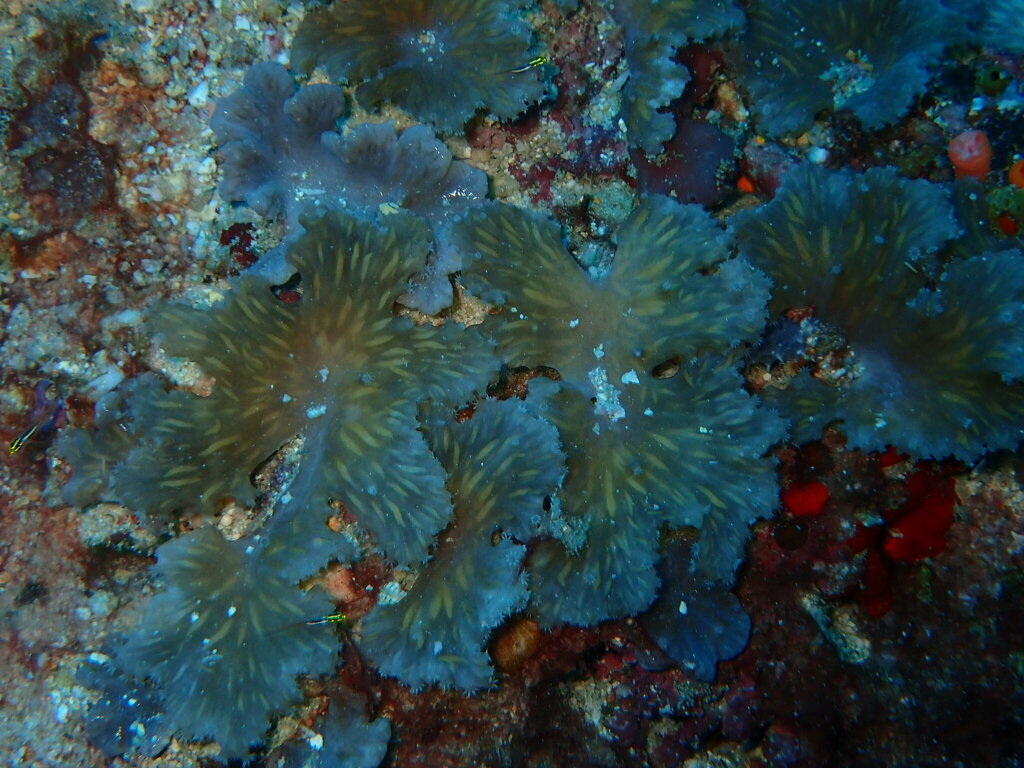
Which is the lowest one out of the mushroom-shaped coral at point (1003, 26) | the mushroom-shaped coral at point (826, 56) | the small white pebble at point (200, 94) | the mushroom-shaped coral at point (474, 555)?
the mushroom-shaped coral at point (474, 555)

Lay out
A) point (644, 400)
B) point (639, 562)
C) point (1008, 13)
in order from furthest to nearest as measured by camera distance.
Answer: point (1008, 13), point (644, 400), point (639, 562)

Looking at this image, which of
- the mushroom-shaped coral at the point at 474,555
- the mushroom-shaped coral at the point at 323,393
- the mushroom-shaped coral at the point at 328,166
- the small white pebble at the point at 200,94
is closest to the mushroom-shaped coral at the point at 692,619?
the mushroom-shaped coral at the point at 474,555

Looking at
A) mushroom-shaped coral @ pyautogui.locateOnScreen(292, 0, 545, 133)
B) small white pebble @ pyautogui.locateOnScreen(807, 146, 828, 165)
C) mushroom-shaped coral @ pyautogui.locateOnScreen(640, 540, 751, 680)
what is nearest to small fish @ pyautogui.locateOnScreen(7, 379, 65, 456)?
mushroom-shaped coral @ pyautogui.locateOnScreen(292, 0, 545, 133)

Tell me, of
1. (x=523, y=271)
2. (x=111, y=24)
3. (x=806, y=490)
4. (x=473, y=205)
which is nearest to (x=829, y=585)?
(x=806, y=490)

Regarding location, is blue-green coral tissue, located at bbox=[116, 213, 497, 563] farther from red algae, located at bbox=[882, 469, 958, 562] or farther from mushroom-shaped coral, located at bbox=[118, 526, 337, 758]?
red algae, located at bbox=[882, 469, 958, 562]

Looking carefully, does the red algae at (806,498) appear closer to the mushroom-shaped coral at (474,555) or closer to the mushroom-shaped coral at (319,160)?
the mushroom-shaped coral at (474,555)

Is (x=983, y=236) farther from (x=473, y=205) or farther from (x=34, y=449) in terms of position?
(x=34, y=449)
